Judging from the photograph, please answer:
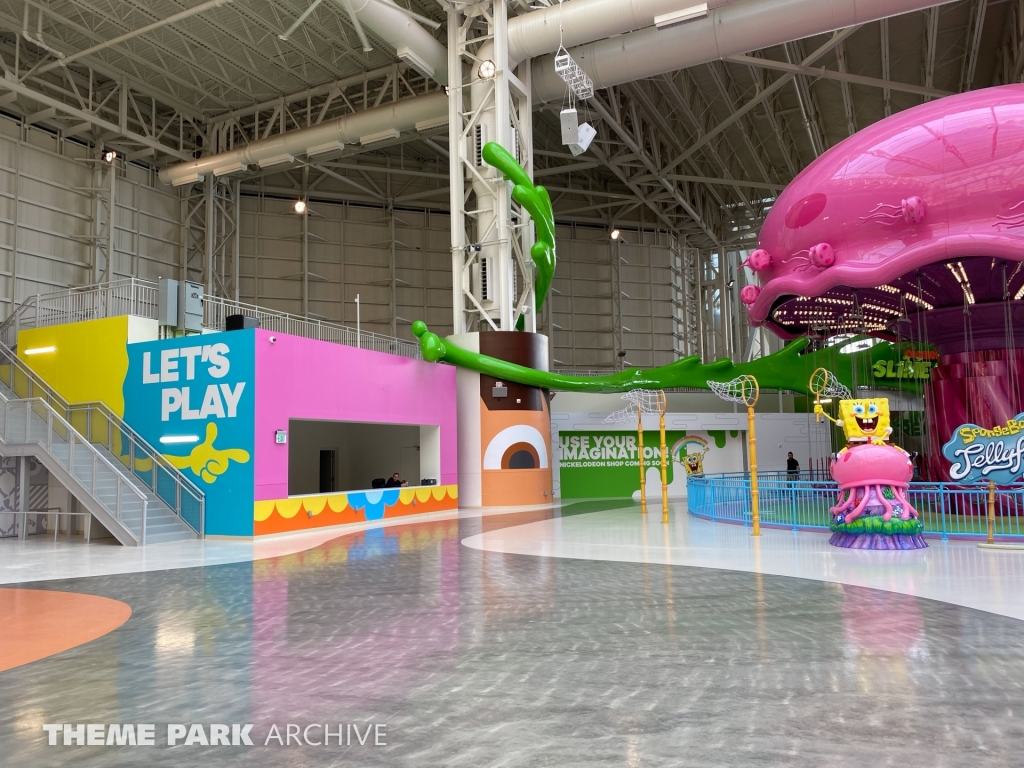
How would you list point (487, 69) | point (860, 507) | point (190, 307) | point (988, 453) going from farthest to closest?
point (487, 69) → point (190, 307) → point (988, 453) → point (860, 507)

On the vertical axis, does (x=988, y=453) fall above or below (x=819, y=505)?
above

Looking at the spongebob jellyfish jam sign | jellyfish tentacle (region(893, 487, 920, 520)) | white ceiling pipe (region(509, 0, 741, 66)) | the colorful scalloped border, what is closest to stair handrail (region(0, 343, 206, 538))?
the spongebob jellyfish jam sign

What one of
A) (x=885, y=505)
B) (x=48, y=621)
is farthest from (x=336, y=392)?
(x=885, y=505)

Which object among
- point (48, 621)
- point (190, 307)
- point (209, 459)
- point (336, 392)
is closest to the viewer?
point (48, 621)

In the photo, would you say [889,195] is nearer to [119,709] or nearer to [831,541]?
[831,541]

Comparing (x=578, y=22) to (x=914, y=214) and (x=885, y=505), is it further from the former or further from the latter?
(x=885, y=505)

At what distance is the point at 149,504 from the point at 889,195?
1536 centimetres

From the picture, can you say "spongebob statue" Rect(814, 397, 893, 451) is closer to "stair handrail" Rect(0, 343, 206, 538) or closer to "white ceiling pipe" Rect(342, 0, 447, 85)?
"stair handrail" Rect(0, 343, 206, 538)

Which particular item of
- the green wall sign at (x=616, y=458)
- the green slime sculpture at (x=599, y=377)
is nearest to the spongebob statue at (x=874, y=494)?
the green slime sculpture at (x=599, y=377)

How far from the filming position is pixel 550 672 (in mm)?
Answer: 5754

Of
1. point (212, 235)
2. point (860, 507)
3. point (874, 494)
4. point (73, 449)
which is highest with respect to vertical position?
point (212, 235)

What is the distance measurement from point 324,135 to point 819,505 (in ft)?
70.1

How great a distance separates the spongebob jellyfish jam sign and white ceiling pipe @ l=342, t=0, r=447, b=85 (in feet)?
34.5

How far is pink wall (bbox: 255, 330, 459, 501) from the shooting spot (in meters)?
16.7
